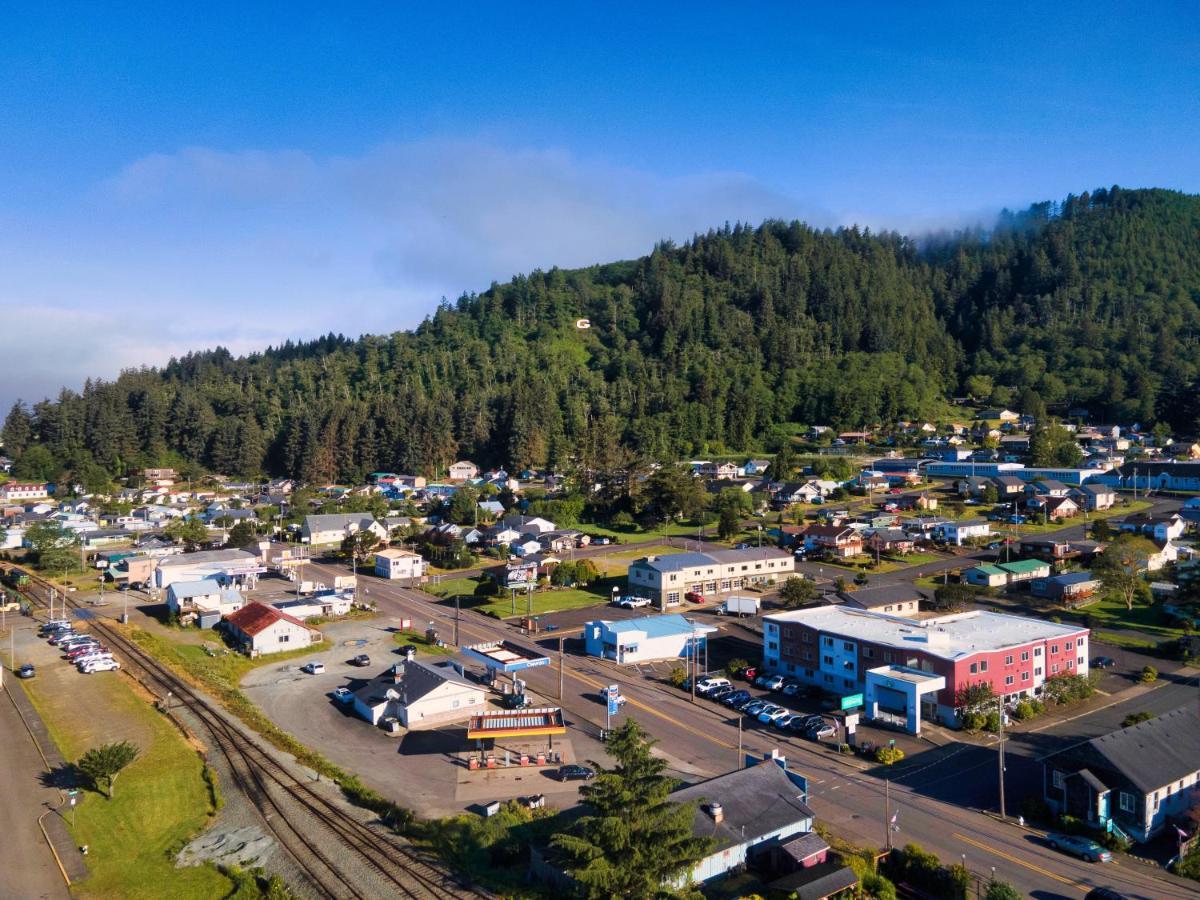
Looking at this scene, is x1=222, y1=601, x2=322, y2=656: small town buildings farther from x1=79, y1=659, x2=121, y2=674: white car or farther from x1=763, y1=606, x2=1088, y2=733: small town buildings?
x1=763, y1=606, x2=1088, y2=733: small town buildings

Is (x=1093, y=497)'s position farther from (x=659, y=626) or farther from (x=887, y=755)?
(x=887, y=755)

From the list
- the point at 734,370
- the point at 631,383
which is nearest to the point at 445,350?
the point at 631,383

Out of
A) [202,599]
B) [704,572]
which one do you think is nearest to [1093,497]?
[704,572]

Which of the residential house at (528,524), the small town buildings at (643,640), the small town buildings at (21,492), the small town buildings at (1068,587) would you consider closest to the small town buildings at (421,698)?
the small town buildings at (643,640)

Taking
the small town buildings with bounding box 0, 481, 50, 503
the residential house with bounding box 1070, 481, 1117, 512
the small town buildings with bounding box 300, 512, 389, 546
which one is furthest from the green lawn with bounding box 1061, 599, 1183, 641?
the small town buildings with bounding box 0, 481, 50, 503

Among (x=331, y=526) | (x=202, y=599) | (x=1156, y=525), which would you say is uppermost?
(x=331, y=526)

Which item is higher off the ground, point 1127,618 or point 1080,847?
point 1080,847
